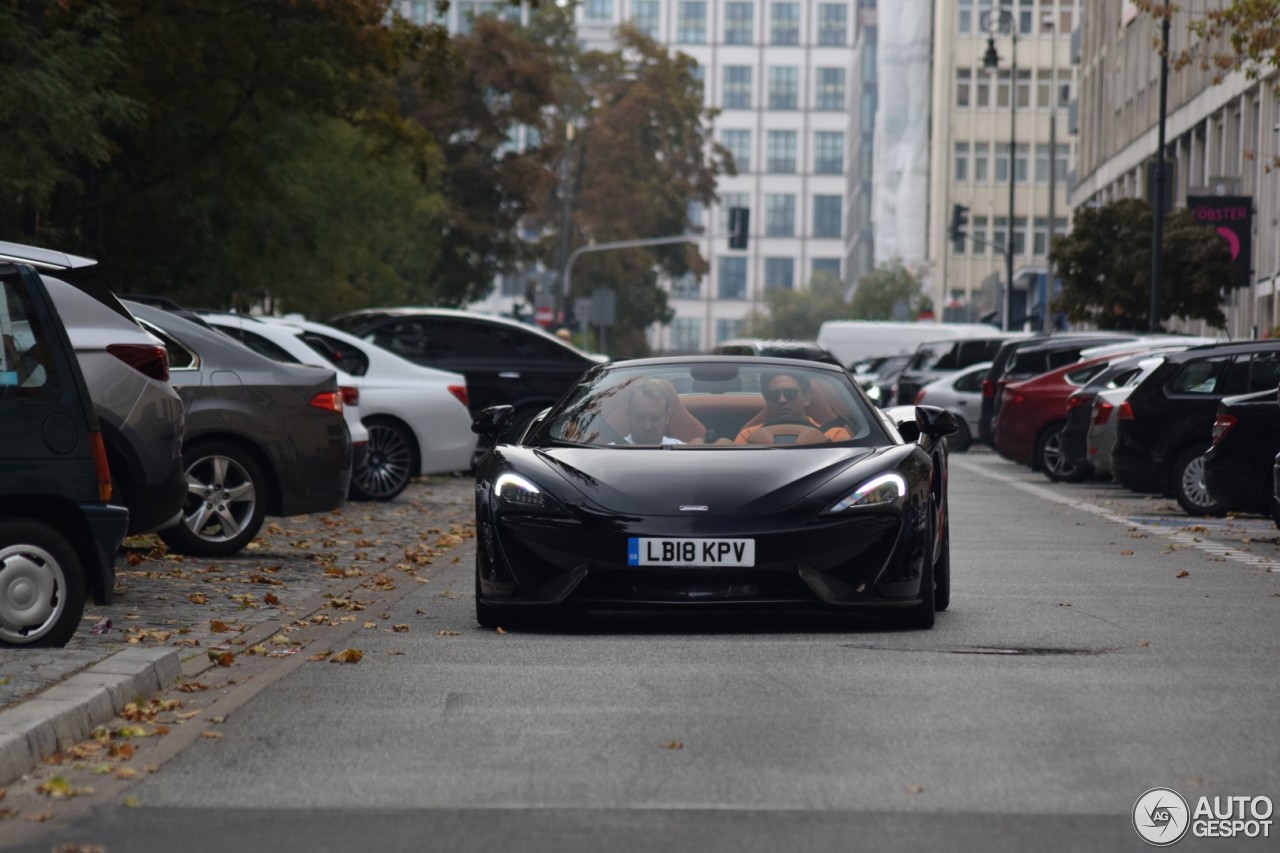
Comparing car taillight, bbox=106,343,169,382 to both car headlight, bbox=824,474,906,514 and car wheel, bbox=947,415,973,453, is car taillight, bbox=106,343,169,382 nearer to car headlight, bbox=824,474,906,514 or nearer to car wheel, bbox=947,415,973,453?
car headlight, bbox=824,474,906,514

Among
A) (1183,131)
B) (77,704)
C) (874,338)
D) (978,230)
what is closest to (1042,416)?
(77,704)

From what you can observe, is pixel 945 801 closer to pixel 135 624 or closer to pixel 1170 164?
pixel 135 624

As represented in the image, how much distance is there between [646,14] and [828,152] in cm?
1752

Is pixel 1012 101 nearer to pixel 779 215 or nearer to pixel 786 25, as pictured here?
pixel 786 25

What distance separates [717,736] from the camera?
7.84 m

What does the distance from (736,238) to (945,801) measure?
6471cm

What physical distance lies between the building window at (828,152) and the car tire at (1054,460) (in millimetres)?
158572

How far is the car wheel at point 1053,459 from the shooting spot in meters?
28.2

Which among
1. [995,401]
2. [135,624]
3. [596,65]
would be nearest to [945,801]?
[135,624]

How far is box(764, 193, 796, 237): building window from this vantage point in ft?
617

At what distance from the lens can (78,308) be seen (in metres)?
11.5

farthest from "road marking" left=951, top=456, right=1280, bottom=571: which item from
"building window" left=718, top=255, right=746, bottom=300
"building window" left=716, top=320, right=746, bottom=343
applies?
"building window" left=716, top=320, right=746, bottom=343

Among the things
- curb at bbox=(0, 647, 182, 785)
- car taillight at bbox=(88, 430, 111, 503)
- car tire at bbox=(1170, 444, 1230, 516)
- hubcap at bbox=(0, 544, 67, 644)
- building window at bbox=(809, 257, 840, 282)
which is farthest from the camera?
building window at bbox=(809, 257, 840, 282)

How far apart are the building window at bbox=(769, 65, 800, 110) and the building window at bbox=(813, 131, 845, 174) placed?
3.13 m
